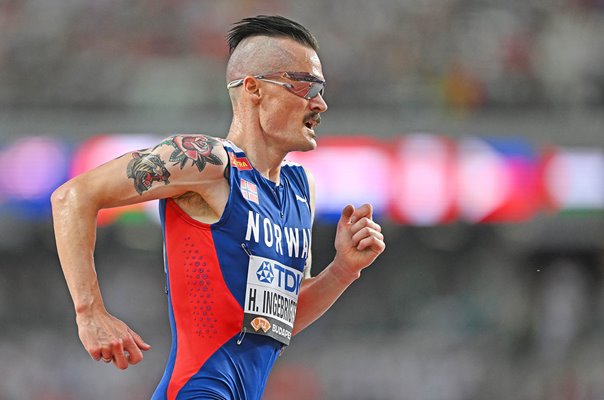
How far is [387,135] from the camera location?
52.1ft

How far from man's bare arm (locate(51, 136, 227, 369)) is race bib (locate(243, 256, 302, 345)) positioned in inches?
17.1

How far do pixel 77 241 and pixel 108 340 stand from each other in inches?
16.0

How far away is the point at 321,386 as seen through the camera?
15.8m

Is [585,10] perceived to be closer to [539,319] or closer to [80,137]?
[539,319]

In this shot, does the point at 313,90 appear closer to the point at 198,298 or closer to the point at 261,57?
the point at 261,57

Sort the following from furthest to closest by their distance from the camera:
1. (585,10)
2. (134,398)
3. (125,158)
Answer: (585,10) → (134,398) → (125,158)

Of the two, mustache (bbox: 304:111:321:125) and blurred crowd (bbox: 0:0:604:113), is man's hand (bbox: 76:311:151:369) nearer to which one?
mustache (bbox: 304:111:321:125)

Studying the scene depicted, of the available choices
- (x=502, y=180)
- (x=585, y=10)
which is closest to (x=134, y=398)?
(x=502, y=180)

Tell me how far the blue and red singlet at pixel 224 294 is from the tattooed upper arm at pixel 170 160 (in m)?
0.16

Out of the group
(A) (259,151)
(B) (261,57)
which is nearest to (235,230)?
(A) (259,151)

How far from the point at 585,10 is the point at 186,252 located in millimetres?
13770

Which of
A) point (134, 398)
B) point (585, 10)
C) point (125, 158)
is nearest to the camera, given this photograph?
point (125, 158)

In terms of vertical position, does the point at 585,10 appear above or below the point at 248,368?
above

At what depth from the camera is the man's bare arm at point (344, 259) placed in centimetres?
498
